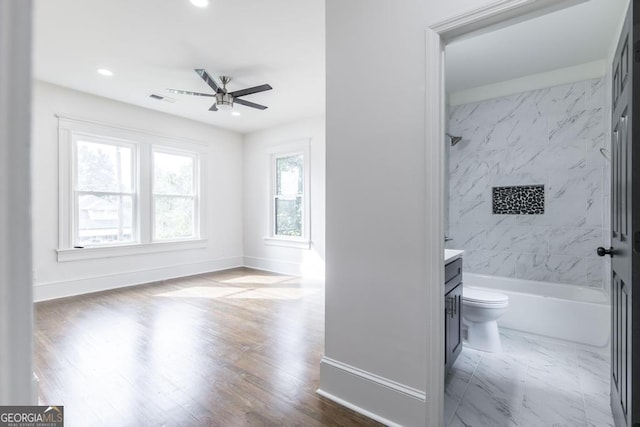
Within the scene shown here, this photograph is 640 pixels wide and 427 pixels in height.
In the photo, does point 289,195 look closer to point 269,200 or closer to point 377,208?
point 269,200

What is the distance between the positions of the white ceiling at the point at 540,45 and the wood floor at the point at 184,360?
2806 millimetres

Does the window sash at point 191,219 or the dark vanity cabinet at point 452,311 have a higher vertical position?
the window sash at point 191,219

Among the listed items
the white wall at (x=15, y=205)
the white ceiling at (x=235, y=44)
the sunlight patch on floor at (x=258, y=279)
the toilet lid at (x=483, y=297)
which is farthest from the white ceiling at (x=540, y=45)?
the sunlight patch on floor at (x=258, y=279)

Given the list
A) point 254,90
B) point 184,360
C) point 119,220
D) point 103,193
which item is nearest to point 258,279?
point 119,220

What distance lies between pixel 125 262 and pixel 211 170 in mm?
2177

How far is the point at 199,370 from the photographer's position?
2318 mm

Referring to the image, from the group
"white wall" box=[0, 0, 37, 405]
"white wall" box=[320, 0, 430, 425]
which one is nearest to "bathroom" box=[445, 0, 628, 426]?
"white wall" box=[320, 0, 430, 425]

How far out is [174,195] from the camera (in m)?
5.42

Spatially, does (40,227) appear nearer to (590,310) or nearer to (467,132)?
(467,132)

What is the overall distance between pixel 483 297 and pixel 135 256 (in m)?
4.88

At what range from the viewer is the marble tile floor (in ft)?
6.03

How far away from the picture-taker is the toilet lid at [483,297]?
2.53m

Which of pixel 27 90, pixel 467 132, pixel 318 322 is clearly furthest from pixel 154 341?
pixel 467 132

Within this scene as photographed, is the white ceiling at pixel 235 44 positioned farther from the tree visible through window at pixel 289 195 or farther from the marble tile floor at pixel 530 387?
the marble tile floor at pixel 530 387
